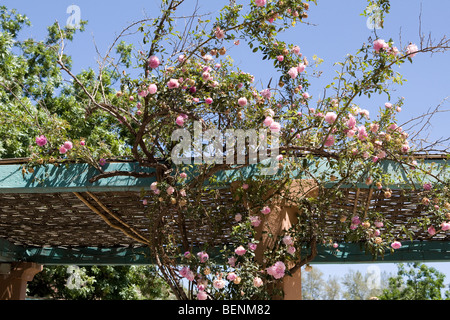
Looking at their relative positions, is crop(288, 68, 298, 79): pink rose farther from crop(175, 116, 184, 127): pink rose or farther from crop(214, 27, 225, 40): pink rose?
crop(175, 116, 184, 127): pink rose

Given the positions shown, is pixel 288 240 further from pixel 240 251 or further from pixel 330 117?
pixel 330 117

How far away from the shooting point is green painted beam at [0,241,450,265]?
19.6ft

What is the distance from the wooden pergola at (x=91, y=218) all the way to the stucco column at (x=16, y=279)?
0.01 metres

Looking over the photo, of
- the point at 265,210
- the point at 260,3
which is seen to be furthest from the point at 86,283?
the point at 260,3

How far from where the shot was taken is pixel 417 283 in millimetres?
15648

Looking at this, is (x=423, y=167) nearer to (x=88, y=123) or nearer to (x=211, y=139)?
(x=211, y=139)

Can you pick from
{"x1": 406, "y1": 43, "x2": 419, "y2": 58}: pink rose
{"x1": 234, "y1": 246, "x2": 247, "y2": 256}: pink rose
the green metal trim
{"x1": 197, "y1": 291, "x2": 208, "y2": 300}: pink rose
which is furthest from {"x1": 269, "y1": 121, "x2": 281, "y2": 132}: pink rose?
the green metal trim

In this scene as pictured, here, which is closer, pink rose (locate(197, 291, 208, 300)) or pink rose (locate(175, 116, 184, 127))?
pink rose (locate(197, 291, 208, 300))

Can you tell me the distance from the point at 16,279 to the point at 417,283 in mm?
12511

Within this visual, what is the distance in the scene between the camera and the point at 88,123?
36.8 feet

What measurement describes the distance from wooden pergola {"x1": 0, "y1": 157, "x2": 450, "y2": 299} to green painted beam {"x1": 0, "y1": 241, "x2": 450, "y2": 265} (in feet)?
0.04

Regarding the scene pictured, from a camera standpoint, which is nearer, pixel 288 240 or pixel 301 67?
pixel 288 240

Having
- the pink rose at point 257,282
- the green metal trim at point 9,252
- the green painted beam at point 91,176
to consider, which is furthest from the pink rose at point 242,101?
the green metal trim at point 9,252

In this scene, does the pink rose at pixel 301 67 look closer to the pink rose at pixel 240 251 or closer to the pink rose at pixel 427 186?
the pink rose at pixel 427 186
